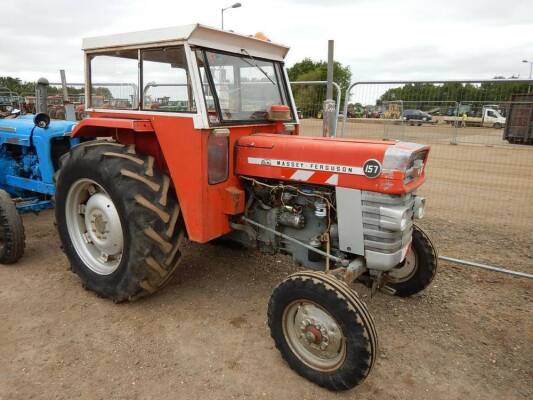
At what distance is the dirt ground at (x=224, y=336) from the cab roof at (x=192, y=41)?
2.09 metres

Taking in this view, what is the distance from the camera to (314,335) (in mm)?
2545

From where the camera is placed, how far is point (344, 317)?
2373 mm

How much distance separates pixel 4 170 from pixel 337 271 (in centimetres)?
458

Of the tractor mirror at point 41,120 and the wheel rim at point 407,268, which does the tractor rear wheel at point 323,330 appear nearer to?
the wheel rim at point 407,268

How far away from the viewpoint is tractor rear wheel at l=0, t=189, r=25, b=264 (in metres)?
3.87

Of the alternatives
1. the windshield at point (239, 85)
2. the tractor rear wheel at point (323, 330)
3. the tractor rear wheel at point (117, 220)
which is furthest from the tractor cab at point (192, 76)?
the tractor rear wheel at point (323, 330)

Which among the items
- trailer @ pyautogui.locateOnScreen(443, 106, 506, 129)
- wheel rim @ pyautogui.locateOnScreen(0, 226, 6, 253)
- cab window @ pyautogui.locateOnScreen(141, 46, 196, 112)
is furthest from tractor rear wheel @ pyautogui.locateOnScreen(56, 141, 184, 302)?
trailer @ pyautogui.locateOnScreen(443, 106, 506, 129)

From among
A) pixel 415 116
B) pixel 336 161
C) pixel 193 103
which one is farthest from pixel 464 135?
pixel 193 103

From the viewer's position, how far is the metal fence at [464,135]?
15.2ft

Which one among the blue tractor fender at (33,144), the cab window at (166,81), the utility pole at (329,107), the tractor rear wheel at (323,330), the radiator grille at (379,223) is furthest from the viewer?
the utility pole at (329,107)

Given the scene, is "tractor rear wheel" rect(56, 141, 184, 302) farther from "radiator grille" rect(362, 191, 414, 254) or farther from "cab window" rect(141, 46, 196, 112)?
"radiator grille" rect(362, 191, 414, 254)

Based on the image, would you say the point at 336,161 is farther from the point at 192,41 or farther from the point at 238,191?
the point at 192,41

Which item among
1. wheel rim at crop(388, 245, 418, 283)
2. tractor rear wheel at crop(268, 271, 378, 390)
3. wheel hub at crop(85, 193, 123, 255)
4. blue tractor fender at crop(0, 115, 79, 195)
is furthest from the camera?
blue tractor fender at crop(0, 115, 79, 195)

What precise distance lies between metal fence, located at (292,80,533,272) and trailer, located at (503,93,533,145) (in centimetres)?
4
